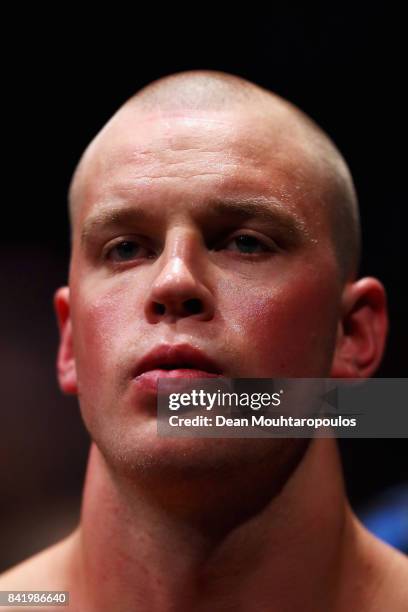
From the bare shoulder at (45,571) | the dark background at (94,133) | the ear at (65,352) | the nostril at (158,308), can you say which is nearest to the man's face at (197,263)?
the nostril at (158,308)

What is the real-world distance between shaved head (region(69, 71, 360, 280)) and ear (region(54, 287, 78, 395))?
21 centimetres

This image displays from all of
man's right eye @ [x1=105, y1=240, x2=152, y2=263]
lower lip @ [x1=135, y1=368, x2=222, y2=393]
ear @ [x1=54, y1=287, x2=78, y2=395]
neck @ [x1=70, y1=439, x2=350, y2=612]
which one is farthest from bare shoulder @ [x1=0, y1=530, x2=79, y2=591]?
man's right eye @ [x1=105, y1=240, x2=152, y2=263]

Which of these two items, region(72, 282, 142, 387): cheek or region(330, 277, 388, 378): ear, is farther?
region(330, 277, 388, 378): ear

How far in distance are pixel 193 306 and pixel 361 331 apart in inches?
20.5

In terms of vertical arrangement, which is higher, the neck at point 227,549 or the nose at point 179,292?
the nose at point 179,292

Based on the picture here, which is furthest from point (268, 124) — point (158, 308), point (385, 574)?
point (385, 574)

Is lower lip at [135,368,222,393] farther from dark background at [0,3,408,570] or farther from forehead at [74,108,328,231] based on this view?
dark background at [0,3,408,570]

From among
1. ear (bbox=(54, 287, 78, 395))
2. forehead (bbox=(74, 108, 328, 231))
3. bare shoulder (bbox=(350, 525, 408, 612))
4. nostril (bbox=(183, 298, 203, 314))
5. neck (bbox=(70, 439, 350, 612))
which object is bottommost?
bare shoulder (bbox=(350, 525, 408, 612))

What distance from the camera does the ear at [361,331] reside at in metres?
1.74

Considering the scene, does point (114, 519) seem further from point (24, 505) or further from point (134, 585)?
point (24, 505)

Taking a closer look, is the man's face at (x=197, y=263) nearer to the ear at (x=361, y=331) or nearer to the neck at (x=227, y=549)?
the ear at (x=361, y=331)

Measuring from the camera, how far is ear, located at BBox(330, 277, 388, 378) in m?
1.74

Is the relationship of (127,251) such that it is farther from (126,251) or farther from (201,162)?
(201,162)

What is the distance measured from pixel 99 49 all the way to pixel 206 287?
2.70 feet
